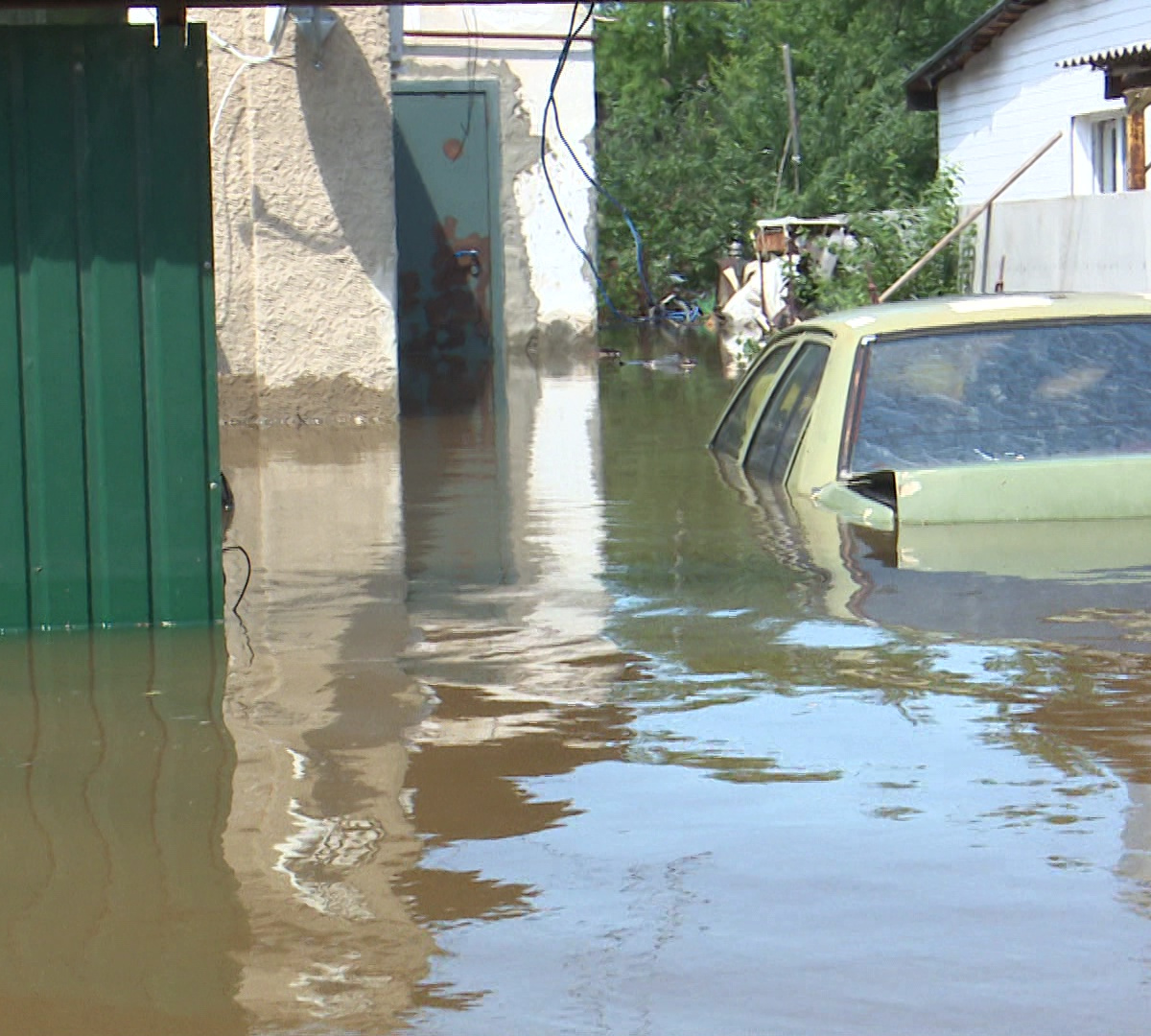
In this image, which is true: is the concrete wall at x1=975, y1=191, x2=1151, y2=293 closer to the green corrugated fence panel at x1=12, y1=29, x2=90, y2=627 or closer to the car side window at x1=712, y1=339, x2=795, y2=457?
the car side window at x1=712, y1=339, x2=795, y2=457

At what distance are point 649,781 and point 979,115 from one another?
22.7 meters

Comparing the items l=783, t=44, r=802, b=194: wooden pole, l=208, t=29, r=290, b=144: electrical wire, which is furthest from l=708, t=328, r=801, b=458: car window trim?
l=783, t=44, r=802, b=194: wooden pole

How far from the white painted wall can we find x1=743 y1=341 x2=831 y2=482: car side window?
48.2 feet

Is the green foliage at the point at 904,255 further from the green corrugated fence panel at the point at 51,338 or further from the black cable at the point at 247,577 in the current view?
the green corrugated fence panel at the point at 51,338

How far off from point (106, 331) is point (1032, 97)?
19.9 m

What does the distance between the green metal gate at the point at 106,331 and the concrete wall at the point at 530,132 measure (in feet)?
46.1

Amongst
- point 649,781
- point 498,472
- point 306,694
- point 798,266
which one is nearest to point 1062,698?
point 649,781

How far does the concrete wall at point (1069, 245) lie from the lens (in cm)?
1509

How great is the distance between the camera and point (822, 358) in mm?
7605

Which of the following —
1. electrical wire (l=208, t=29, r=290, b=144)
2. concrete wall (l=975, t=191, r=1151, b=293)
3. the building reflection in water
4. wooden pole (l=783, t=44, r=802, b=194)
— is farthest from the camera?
wooden pole (l=783, t=44, r=802, b=194)

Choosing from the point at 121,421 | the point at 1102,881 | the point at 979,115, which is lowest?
the point at 1102,881

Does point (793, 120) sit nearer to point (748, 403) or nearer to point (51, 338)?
point (748, 403)

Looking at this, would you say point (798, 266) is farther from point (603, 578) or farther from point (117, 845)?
point (117, 845)

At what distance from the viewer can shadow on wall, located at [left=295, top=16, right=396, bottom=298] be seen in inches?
500
